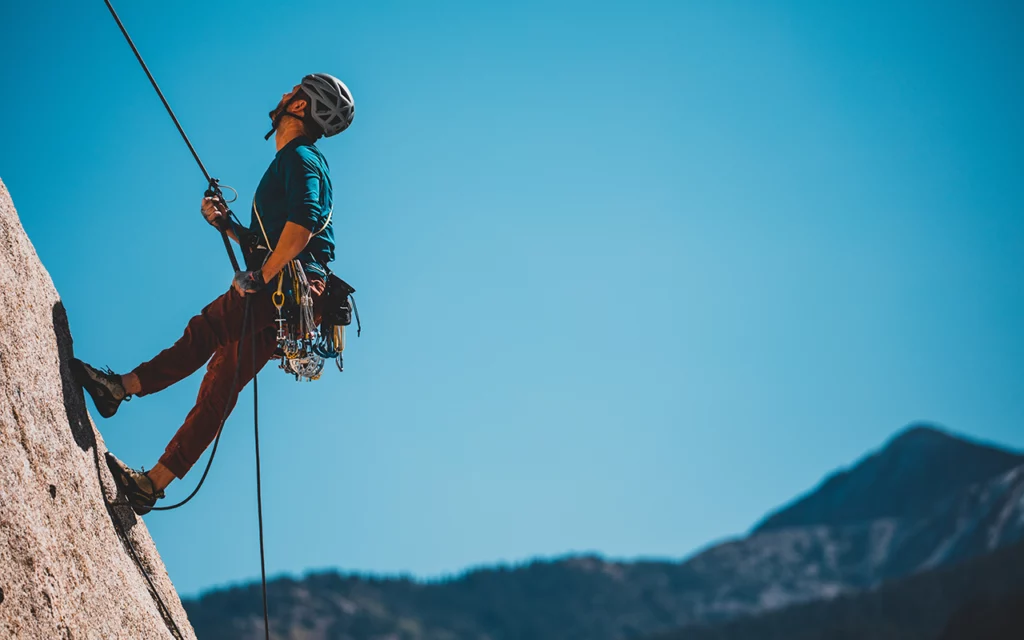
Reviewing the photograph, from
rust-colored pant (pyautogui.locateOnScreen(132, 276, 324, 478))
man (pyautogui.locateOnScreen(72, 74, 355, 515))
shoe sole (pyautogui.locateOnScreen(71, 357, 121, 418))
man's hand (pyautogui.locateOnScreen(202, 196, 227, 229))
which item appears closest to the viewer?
shoe sole (pyautogui.locateOnScreen(71, 357, 121, 418))

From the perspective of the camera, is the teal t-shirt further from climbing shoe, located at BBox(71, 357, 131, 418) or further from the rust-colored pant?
climbing shoe, located at BBox(71, 357, 131, 418)

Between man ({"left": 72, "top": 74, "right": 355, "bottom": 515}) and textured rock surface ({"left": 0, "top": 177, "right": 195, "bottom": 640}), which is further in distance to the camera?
man ({"left": 72, "top": 74, "right": 355, "bottom": 515})

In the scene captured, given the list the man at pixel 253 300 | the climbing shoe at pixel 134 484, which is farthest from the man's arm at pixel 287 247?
the climbing shoe at pixel 134 484

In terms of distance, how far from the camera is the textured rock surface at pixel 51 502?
19.9 feet

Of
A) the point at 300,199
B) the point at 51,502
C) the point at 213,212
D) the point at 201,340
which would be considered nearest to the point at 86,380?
the point at 201,340

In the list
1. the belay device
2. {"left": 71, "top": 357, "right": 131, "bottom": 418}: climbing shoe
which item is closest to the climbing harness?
the belay device

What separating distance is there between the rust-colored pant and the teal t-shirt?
17.4 inches

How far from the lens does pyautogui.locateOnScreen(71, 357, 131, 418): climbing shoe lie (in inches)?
285

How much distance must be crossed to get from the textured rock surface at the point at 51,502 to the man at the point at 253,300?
0.27 meters

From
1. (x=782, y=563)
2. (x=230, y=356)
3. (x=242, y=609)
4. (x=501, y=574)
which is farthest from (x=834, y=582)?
(x=230, y=356)

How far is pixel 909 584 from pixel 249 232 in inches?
5106

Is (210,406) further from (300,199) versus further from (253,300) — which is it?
(300,199)

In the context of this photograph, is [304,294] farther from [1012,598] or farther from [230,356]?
[1012,598]

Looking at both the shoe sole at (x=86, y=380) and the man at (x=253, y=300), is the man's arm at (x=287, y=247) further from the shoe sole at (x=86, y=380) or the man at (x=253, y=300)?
the shoe sole at (x=86, y=380)
